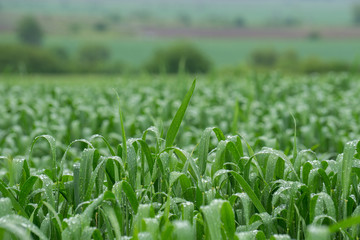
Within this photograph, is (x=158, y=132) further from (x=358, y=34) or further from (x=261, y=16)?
(x=261, y=16)

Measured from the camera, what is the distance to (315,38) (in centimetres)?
8006

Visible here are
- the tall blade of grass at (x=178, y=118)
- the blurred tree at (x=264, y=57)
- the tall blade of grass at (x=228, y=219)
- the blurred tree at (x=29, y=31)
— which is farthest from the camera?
the blurred tree at (x=29, y=31)

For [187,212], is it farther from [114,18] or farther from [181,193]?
[114,18]

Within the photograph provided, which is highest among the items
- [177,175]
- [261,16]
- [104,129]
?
[261,16]

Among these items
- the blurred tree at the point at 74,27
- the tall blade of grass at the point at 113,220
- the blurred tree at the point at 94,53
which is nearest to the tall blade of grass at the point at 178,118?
the tall blade of grass at the point at 113,220

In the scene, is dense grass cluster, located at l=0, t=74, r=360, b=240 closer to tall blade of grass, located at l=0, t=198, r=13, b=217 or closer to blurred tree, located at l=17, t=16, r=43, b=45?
tall blade of grass, located at l=0, t=198, r=13, b=217

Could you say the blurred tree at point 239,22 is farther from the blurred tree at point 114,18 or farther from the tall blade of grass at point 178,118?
the tall blade of grass at point 178,118

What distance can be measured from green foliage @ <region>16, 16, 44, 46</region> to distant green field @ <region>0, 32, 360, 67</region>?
236cm

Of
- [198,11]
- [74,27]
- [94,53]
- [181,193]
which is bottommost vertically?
[94,53]

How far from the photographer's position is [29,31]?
8769cm

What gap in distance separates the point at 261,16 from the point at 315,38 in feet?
144

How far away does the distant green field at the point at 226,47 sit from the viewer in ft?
230

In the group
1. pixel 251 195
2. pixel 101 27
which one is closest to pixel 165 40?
pixel 101 27

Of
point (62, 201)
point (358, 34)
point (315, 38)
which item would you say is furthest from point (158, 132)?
point (315, 38)
